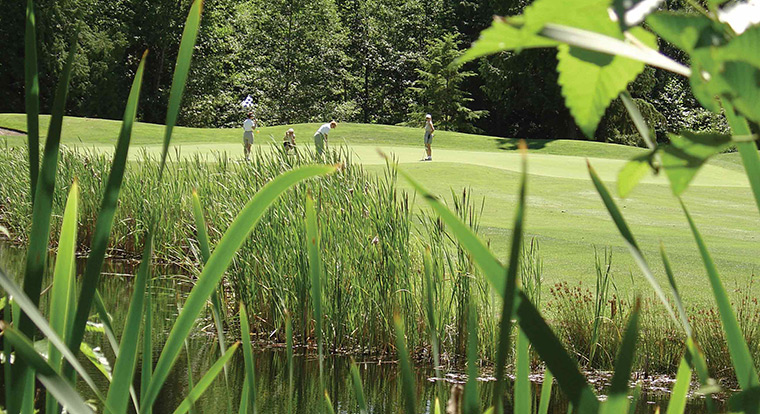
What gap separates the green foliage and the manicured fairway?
527 inches

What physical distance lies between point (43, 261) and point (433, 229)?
4.76 meters

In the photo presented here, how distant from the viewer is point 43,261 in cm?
78

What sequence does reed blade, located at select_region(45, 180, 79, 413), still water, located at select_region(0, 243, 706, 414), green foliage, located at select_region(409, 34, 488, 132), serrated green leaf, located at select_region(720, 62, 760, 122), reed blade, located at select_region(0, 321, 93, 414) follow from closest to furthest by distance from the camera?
serrated green leaf, located at select_region(720, 62, 760, 122) < reed blade, located at select_region(0, 321, 93, 414) < reed blade, located at select_region(45, 180, 79, 413) < still water, located at select_region(0, 243, 706, 414) < green foliage, located at select_region(409, 34, 488, 132)

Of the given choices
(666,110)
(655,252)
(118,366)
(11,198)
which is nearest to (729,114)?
(118,366)

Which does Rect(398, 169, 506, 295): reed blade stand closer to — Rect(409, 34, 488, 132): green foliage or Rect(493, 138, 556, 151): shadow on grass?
Rect(493, 138, 556, 151): shadow on grass

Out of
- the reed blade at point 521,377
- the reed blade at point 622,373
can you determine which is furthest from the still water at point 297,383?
the reed blade at point 622,373

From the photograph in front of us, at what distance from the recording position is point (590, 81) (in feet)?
1.57

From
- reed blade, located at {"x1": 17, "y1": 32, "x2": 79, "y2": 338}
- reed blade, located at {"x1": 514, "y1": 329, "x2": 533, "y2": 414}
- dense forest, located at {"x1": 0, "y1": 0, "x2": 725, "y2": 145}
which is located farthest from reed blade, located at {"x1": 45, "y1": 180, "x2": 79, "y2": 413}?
dense forest, located at {"x1": 0, "y1": 0, "x2": 725, "y2": 145}

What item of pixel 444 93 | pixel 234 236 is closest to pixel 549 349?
pixel 234 236

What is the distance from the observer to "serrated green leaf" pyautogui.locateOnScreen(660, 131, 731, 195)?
41 cm

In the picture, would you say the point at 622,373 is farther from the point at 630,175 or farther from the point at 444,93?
the point at 444,93

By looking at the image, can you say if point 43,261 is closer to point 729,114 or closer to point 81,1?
point 729,114

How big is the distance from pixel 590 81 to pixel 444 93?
3838 cm

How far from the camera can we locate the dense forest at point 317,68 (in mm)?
36469
